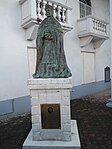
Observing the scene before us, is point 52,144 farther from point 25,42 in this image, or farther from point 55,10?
point 55,10

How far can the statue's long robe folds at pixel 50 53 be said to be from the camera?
11.5 ft

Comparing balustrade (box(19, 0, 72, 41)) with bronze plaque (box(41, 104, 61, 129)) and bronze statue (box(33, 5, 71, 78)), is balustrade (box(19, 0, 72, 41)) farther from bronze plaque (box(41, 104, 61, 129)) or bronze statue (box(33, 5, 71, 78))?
bronze plaque (box(41, 104, 61, 129))

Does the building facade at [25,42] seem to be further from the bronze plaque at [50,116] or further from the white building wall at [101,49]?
the bronze plaque at [50,116]

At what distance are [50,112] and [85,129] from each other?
1837 mm

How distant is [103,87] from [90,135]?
7.61 m

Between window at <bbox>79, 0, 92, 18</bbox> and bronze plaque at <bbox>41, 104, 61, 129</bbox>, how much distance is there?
7.62 metres

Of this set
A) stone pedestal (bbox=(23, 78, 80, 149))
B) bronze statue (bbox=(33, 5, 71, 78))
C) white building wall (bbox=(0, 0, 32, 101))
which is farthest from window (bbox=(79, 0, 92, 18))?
stone pedestal (bbox=(23, 78, 80, 149))

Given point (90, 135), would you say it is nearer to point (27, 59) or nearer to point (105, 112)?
point (105, 112)

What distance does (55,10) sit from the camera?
24.3 ft

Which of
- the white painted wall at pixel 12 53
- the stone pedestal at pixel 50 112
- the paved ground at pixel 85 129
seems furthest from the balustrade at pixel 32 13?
the stone pedestal at pixel 50 112

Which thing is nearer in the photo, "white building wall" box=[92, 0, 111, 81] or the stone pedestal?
the stone pedestal

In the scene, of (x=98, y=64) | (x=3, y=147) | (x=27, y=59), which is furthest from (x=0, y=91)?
(x=98, y=64)

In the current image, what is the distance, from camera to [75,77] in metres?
9.35

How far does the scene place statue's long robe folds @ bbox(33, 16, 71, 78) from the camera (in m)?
3.49
